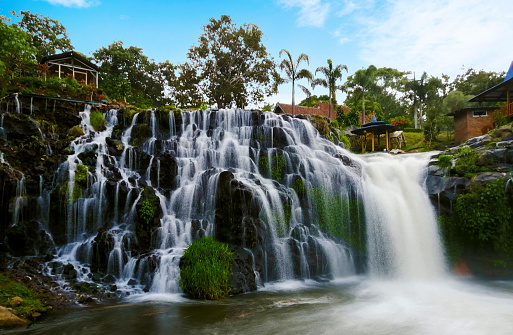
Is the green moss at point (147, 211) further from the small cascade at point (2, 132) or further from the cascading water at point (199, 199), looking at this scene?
the small cascade at point (2, 132)

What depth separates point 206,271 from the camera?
9898 millimetres

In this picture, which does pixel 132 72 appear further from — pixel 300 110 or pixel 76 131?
pixel 76 131

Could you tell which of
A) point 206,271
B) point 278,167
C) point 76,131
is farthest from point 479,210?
point 76,131

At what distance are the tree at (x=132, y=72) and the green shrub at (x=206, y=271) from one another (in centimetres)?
2849

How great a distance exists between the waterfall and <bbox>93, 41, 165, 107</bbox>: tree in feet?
92.1

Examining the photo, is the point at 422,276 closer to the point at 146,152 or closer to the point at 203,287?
the point at 203,287

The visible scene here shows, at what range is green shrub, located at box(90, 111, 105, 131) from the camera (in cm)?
1706

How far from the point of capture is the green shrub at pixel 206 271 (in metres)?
9.77

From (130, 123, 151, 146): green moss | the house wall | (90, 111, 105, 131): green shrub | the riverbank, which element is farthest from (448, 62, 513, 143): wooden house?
the riverbank

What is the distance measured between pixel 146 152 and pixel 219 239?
613 cm

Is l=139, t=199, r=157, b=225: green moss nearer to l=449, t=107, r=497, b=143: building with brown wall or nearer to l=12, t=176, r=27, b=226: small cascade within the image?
l=12, t=176, r=27, b=226: small cascade

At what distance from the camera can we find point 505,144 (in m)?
15.2

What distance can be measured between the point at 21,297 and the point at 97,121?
34.5 feet

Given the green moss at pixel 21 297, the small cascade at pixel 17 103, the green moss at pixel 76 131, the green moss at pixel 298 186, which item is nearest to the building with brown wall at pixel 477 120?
the green moss at pixel 298 186
